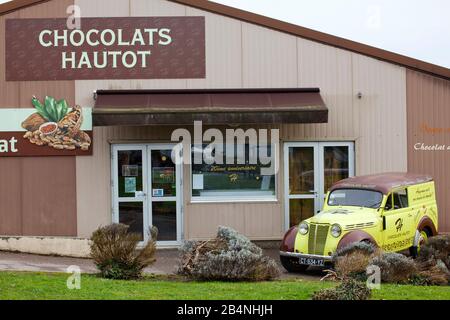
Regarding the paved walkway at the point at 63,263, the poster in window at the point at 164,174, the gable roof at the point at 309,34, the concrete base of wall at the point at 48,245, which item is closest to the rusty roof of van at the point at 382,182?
the paved walkway at the point at 63,263

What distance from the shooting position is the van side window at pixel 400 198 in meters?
12.9

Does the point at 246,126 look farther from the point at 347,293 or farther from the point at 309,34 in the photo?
the point at 347,293

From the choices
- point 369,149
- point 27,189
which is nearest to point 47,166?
point 27,189

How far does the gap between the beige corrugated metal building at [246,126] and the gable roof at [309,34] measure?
0.02 m

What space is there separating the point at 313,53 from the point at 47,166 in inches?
252

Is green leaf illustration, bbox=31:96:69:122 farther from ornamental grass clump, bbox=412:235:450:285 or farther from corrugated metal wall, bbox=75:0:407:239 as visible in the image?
ornamental grass clump, bbox=412:235:450:285

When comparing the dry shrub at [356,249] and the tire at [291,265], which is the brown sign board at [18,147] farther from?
the dry shrub at [356,249]

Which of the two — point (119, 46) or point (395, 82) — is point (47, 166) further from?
point (395, 82)

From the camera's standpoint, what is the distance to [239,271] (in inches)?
409

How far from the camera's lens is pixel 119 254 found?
10.5m

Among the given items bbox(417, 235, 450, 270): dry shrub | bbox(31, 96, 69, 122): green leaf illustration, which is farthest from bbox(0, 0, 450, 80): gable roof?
bbox(417, 235, 450, 270): dry shrub

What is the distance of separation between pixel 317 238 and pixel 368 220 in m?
1.00

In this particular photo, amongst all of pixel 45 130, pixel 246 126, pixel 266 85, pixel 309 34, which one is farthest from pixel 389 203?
pixel 45 130

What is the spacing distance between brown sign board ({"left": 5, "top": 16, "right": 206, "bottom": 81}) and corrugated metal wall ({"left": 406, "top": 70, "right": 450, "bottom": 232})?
4889 mm
